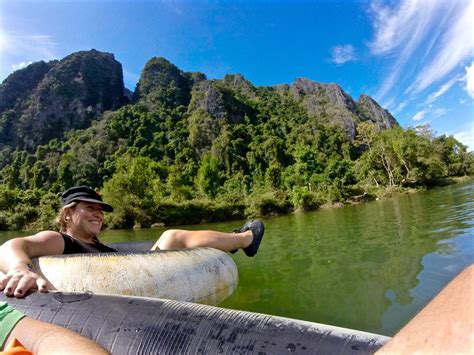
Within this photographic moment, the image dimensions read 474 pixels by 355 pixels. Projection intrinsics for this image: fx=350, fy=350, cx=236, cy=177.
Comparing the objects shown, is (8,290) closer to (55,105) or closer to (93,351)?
(93,351)

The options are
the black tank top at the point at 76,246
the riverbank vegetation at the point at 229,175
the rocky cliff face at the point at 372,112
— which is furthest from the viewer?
the rocky cliff face at the point at 372,112

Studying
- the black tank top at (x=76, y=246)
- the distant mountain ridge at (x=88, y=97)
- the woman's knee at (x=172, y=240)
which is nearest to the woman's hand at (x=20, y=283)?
the black tank top at (x=76, y=246)

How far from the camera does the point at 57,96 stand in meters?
70.8

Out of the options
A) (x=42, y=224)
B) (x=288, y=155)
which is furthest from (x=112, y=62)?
(x=42, y=224)

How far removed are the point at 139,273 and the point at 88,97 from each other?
7885cm

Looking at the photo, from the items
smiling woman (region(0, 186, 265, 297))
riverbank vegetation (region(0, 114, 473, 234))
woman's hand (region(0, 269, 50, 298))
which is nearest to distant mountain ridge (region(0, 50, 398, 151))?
riverbank vegetation (region(0, 114, 473, 234))

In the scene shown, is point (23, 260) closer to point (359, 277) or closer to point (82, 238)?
point (82, 238)

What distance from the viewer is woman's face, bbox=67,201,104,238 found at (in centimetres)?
245

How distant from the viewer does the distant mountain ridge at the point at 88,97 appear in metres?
65.9

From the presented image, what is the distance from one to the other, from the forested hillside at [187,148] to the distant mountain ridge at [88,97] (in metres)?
0.23

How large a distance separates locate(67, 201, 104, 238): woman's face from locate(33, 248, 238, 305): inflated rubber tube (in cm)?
49

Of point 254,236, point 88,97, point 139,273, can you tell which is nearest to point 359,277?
point 254,236

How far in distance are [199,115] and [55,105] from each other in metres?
30.6

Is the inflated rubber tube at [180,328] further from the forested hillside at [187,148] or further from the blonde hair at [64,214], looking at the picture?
the forested hillside at [187,148]
